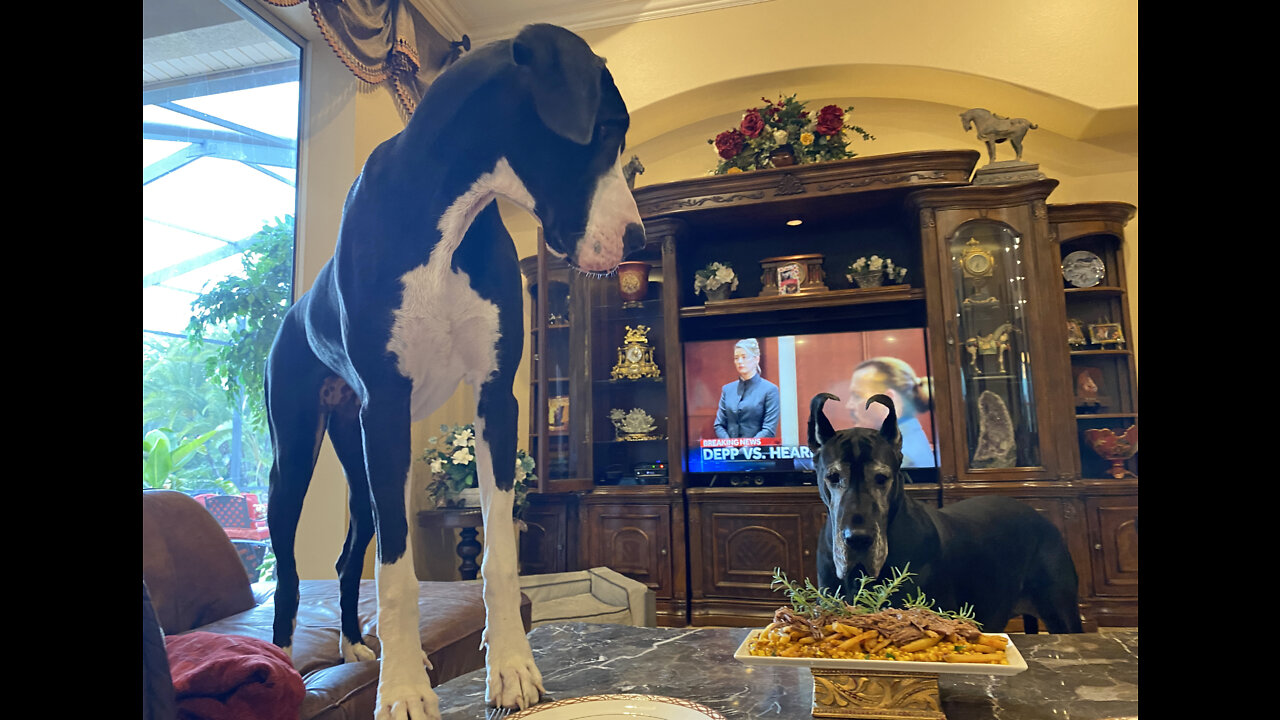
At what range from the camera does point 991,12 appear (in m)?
2.09

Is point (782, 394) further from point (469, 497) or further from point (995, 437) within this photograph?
point (469, 497)

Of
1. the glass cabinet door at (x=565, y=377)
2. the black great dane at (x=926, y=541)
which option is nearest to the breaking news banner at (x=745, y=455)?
the glass cabinet door at (x=565, y=377)

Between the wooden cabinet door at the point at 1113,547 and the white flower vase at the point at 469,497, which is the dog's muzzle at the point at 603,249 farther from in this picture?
the wooden cabinet door at the point at 1113,547

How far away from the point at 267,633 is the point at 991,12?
2456mm

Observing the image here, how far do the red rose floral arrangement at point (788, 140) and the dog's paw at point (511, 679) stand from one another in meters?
2.36

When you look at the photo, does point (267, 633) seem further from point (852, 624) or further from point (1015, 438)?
point (1015, 438)

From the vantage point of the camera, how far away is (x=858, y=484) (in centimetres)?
127

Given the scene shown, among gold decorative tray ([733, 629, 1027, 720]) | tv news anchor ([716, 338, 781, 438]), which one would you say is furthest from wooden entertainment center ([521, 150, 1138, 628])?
gold decorative tray ([733, 629, 1027, 720])

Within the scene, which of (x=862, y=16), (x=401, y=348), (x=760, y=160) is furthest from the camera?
(x=760, y=160)

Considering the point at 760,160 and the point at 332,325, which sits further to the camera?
the point at 760,160

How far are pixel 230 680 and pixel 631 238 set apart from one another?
2.17 ft

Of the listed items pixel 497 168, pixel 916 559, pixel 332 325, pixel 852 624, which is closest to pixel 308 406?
pixel 332 325

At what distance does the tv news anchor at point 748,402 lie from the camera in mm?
3020

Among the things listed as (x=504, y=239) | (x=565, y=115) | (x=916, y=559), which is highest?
(x=565, y=115)
